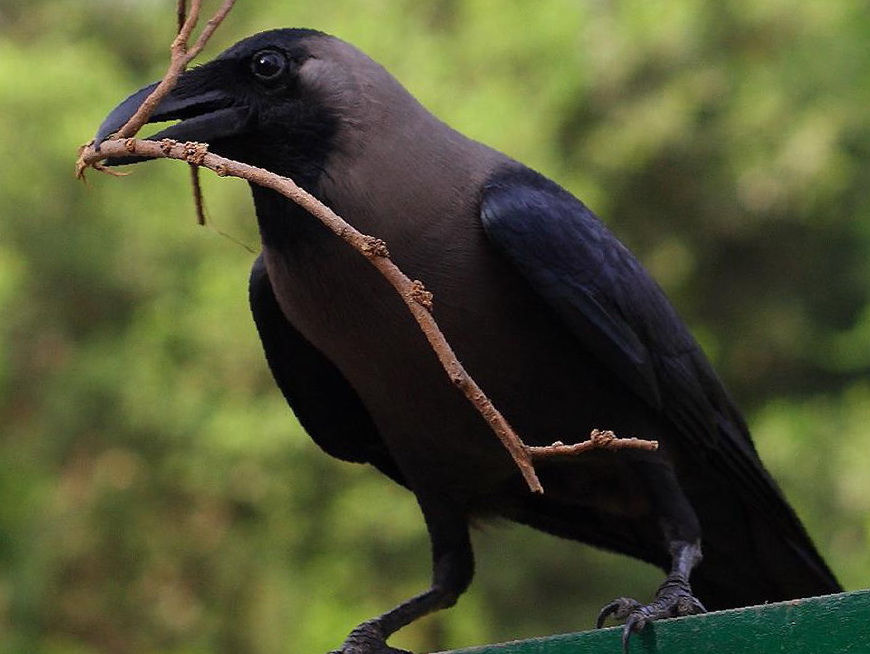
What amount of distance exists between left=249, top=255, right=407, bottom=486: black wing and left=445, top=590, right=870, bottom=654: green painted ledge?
48.0 inches

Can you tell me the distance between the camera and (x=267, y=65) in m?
3.51

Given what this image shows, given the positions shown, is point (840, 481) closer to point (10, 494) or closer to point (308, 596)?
point (308, 596)

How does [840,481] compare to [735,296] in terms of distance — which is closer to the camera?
[840,481]

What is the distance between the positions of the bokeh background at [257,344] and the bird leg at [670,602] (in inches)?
235

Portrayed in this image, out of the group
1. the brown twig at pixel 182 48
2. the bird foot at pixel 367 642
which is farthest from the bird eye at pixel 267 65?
the bird foot at pixel 367 642

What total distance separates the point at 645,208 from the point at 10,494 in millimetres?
5092

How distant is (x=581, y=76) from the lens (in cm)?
1120

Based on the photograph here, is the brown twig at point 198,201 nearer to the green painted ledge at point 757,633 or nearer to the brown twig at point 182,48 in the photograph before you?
the brown twig at point 182,48

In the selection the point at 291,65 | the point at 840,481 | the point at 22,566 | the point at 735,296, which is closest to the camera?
the point at 291,65

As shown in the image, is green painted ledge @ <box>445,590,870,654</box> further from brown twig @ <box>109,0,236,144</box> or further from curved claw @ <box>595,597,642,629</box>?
brown twig @ <box>109,0,236,144</box>

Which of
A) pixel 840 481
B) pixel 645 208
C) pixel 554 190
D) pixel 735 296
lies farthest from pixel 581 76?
pixel 554 190

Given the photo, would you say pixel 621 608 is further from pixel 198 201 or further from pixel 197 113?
pixel 197 113

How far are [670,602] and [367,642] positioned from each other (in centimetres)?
73

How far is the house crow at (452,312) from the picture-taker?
11.3 feet
